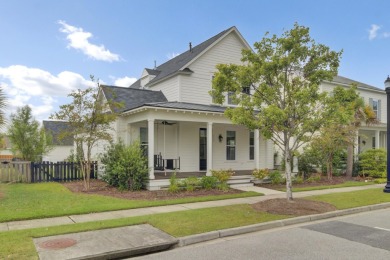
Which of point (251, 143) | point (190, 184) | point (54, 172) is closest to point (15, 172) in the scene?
point (54, 172)

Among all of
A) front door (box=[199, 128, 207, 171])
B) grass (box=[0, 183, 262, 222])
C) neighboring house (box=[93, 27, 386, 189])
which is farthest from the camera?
front door (box=[199, 128, 207, 171])

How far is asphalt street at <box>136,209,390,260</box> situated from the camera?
5.49 m

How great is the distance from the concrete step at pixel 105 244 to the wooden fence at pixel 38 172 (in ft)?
32.4

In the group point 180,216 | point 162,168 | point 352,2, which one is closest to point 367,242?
point 180,216

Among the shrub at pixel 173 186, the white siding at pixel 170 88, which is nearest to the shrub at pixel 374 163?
the white siding at pixel 170 88

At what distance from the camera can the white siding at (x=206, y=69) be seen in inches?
658

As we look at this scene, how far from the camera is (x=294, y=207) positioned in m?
9.37

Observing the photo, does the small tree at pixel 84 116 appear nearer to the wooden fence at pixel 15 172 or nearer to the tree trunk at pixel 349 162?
the wooden fence at pixel 15 172

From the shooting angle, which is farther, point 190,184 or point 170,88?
point 170,88

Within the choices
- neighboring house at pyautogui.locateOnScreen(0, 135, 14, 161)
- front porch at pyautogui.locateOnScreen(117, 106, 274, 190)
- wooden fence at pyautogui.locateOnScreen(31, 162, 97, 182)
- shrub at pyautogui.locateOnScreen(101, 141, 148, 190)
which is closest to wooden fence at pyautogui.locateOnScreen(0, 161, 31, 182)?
wooden fence at pyautogui.locateOnScreen(31, 162, 97, 182)

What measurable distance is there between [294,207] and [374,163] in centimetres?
1246

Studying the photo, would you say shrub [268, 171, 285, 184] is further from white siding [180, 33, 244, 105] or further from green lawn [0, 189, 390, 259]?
green lawn [0, 189, 390, 259]

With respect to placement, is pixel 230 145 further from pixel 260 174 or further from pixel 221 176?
pixel 221 176

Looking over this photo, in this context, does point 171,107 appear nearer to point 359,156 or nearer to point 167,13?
point 167,13
